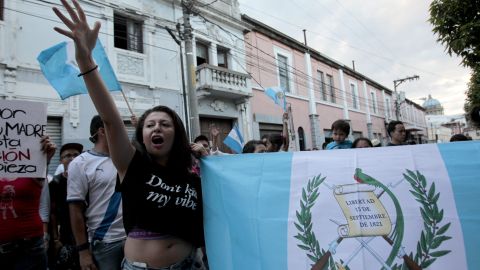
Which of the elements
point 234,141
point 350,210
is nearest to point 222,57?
point 234,141

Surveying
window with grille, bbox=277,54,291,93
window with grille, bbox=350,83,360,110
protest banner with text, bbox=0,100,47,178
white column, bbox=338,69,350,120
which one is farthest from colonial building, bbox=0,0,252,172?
window with grille, bbox=350,83,360,110

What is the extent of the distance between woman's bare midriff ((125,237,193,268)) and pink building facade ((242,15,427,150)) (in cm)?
582

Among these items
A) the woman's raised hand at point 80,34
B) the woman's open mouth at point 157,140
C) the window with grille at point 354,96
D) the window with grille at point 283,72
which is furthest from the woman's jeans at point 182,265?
the window with grille at point 354,96

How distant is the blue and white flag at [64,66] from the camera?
13.8 feet

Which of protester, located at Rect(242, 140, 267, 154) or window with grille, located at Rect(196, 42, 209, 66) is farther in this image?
window with grille, located at Rect(196, 42, 209, 66)

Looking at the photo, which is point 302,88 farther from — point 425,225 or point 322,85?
point 425,225

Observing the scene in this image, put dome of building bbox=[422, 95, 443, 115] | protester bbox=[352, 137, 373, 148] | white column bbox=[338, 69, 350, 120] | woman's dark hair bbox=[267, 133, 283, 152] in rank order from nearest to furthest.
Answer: protester bbox=[352, 137, 373, 148] < woman's dark hair bbox=[267, 133, 283, 152] < white column bbox=[338, 69, 350, 120] < dome of building bbox=[422, 95, 443, 115]

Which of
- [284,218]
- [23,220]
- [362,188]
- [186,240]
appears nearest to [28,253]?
[23,220]

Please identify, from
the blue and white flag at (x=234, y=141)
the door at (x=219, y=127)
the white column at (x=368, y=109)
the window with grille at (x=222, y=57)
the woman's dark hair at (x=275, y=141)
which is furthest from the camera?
the white column at (x=368, y=109)

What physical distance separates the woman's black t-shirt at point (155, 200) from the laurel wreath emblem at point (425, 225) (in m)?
0.62

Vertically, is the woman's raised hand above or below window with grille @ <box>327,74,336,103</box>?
below

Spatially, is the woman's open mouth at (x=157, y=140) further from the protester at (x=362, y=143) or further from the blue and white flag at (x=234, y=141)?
the blue and white flag at (x=234, y=141)

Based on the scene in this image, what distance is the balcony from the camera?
37.8 ft

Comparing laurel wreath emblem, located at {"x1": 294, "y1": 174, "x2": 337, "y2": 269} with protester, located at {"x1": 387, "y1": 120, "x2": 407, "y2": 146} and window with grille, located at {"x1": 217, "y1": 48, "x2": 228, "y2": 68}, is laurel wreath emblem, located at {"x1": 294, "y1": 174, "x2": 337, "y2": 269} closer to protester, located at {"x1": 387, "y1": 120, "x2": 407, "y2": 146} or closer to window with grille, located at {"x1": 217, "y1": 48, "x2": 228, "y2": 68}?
protester, located at {"x1": 387, "y1": 120, "x2": 407, "y2": 146}
